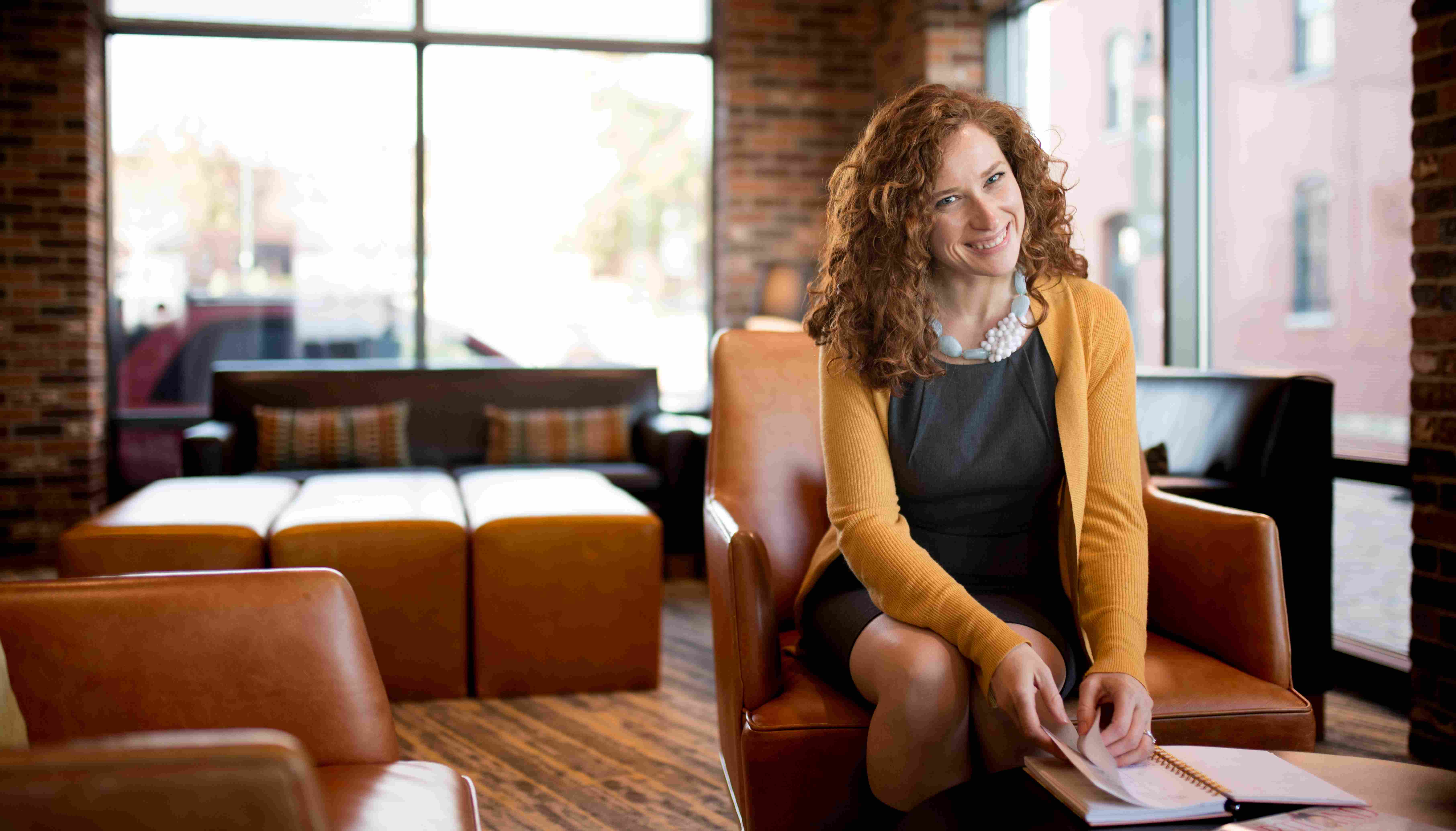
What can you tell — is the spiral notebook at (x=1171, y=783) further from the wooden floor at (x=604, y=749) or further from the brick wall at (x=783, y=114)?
the brick wall at (x=783, y=114)

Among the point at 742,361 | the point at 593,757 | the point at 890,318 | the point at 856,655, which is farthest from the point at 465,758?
the point at 890,318

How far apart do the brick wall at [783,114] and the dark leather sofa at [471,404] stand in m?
1.06

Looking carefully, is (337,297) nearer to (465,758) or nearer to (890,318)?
(465,758)

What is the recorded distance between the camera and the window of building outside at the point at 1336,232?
3035mm

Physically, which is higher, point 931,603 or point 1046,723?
point 931,603

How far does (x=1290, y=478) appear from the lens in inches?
103

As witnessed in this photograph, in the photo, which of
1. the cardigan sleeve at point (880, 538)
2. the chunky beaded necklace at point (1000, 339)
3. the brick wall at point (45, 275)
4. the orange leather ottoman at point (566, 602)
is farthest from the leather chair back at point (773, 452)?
the brick wall at point (45, 275)

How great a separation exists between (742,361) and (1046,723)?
3.18 ft

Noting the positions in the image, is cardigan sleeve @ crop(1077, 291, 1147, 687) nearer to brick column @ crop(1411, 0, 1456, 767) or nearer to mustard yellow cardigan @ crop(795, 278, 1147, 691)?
mustard yellow cardigan @ crop(795, 278, 1147, 691)

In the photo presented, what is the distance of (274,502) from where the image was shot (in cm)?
344

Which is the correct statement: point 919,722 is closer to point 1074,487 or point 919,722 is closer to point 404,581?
point 1074,487

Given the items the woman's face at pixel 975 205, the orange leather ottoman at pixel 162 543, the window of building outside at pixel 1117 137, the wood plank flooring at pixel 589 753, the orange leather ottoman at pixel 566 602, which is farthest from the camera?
the window of building outside at pixel 1117 137

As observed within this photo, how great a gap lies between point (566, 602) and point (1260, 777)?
6.74 feet

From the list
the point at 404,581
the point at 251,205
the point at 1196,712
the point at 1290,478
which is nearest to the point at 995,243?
the point at 1196,712
